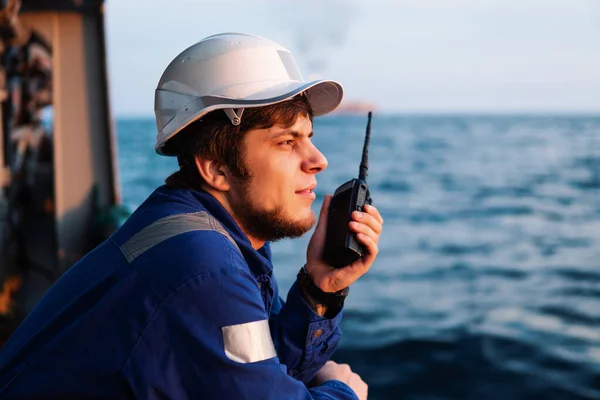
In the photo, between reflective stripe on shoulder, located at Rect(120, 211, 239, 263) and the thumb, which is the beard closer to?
the thumb

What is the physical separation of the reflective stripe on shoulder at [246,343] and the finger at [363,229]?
1.91 ft

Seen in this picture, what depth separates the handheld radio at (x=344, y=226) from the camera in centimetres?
236

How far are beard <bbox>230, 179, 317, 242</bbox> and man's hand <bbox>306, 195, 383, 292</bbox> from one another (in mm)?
63

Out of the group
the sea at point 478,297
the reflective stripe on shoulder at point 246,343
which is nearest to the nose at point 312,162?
the reflective stripe on shoulder at point 246,343

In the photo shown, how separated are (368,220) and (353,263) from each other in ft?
0.56

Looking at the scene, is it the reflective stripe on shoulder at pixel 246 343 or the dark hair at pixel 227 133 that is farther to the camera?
the dark hair at pixel 227 133

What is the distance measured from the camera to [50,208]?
31.2 ft

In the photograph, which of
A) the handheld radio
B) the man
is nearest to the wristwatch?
the man

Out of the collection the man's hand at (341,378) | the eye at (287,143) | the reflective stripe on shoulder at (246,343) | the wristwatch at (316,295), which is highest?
the eye at (287,143)

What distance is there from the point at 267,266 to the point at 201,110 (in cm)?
58

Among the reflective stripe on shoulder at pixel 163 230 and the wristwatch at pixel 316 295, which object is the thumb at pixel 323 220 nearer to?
the wristwatch at pixel 316 295

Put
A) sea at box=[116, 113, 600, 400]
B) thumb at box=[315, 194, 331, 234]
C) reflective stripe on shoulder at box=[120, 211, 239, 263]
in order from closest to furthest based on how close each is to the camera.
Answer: reflective stripe on shoulder at box=[120, 211, 239, 263]
thumb at box=[315, 194, 331, 234]
sea at box=[116, 113, 600, 400]

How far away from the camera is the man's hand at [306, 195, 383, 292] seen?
7.75 ft

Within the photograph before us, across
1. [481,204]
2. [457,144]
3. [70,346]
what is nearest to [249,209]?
[70,346]
